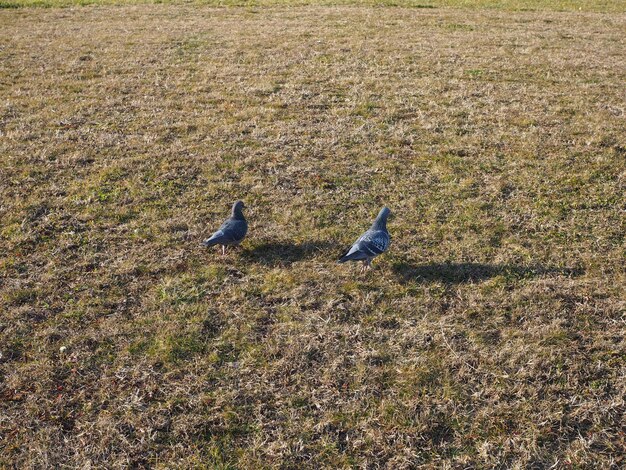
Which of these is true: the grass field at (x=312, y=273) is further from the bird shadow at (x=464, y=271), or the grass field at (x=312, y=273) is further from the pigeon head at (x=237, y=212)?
the pigeon head at (x=237, y=212)

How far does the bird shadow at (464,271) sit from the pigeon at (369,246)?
31cm

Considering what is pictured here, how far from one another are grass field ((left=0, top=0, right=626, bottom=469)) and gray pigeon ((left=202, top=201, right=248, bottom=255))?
0.81 feet

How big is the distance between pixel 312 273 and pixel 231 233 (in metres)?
0.89

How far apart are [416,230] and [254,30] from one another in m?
11.0

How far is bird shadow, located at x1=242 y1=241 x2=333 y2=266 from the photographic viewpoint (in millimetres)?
5809

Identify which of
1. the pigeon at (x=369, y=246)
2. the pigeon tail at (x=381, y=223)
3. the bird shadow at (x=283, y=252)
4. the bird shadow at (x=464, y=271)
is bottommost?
the bird shadow at (x=464, y=271)

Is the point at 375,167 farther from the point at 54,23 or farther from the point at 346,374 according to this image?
the point at 54,23

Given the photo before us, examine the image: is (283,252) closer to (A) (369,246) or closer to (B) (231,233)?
(B) (231,233)

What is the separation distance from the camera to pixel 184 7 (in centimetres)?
1916

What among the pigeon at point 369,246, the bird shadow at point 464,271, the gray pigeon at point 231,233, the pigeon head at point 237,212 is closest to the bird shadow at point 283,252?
the gray pigeon at point 231,233

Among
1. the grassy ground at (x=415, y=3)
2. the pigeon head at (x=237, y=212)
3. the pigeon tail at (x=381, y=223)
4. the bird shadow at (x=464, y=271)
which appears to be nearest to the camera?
the bird shadow at (x=464, y=271)

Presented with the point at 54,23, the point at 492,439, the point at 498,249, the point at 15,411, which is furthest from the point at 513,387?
the point at 54,23

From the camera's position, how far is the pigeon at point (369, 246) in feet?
17.4

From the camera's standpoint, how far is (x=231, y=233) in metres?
5.66
